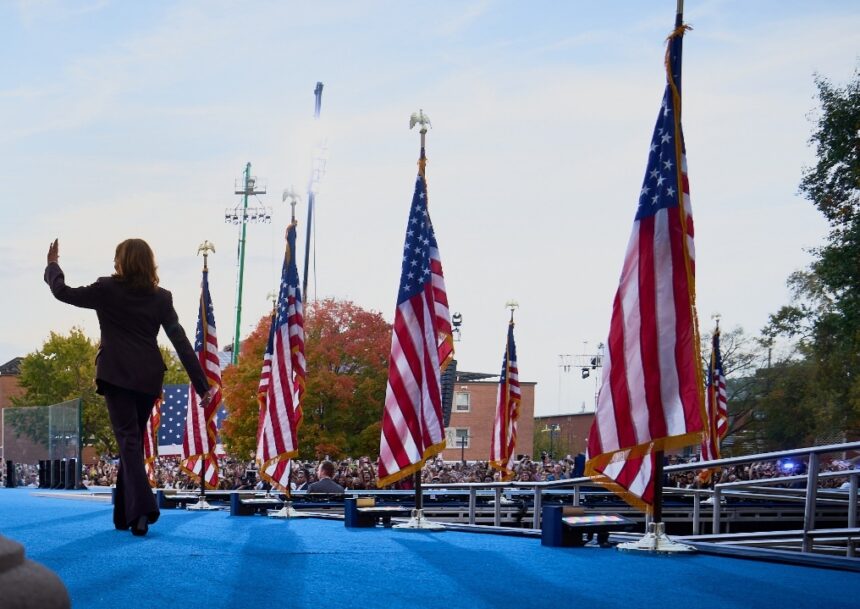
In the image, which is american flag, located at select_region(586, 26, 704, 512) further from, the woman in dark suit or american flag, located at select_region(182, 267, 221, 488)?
american flag, located at select_region(182, 267, 221, 488)

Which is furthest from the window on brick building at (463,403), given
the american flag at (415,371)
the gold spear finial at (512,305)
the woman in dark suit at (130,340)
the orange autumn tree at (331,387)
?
the woman in dark suit at (130,340)

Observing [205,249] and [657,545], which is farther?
[205,249]

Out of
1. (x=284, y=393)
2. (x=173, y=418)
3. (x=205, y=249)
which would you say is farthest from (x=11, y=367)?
(x=284, y=393)

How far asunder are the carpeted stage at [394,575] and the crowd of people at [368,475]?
22504 mm

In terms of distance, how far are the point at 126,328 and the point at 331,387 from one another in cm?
3464

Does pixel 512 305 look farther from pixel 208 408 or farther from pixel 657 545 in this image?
pixel 657 545

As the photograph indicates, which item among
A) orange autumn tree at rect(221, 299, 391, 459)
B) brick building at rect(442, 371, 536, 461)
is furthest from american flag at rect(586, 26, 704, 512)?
brick building at rect(442, 371, 536, 461)

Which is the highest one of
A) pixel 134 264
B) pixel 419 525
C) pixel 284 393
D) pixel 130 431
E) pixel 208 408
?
pixel 134 264

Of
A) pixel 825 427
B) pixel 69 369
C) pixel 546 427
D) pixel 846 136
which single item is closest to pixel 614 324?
pixel 846 136

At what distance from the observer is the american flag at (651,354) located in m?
8.91

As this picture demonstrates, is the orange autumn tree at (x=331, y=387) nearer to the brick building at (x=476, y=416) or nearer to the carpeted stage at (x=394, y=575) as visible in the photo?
the carpeted stage at (x=394, y=575)

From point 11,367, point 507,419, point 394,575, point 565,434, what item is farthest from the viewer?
point 565,434

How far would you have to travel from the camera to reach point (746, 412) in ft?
264

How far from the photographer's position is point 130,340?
326 inches
